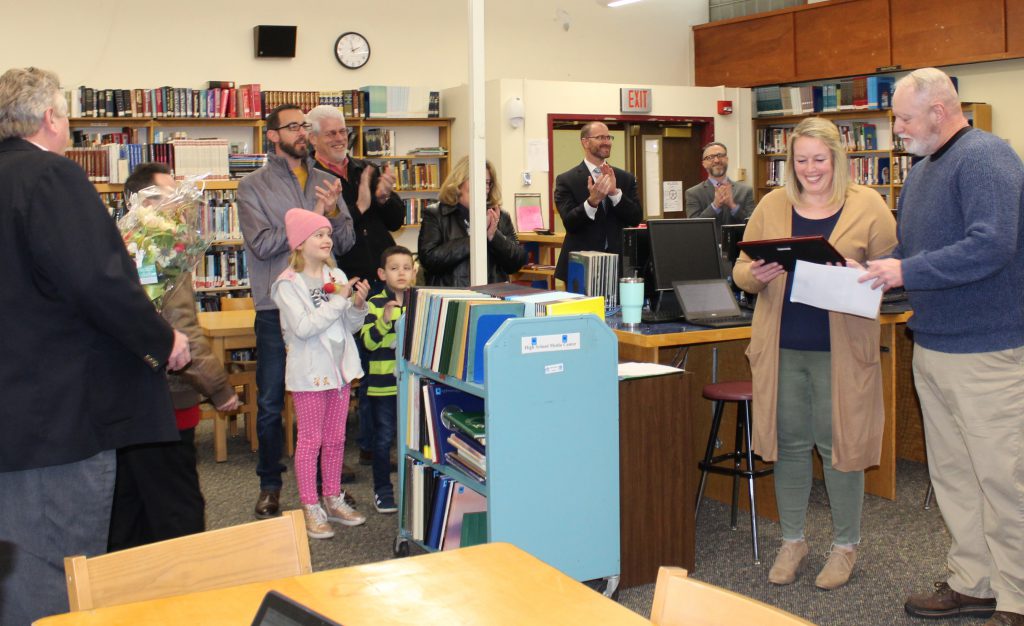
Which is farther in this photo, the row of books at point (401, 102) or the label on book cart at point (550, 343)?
the row of books at point (401, 102)

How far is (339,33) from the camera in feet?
31.1

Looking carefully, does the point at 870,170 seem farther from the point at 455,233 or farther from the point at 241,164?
the point at 455,233

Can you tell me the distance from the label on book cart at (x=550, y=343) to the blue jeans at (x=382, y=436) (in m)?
1.53

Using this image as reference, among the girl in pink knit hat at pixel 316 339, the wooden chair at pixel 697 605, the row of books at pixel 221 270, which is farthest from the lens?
the row of books at pixel 221 270

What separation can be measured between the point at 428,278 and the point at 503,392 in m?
2.52

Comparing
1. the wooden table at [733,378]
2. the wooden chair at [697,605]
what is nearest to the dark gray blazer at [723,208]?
the wooden table at [733,378]

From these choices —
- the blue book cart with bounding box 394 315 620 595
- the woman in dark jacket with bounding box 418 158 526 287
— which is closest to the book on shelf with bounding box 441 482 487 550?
the blue book cart with bounding box 394 315 620 595

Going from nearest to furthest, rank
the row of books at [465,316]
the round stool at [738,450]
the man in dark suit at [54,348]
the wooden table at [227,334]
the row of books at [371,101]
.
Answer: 1. the man in dark suit at [54,348]
2. the row of books at [465,316]
3. the round stool at [738,450]
4. the wooden table at [227,334]
5. the row of books at [371,101]

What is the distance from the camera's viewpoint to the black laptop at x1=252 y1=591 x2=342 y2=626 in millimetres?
1171

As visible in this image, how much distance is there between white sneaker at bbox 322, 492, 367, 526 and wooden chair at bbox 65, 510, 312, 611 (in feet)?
8.54

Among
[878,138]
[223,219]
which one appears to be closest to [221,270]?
[223,219]

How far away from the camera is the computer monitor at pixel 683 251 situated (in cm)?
454

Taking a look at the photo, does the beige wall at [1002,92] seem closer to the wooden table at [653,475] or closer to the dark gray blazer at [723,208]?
the dark gray blazer at [723,208]

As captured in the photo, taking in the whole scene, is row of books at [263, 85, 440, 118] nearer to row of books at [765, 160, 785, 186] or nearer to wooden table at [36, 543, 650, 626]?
row of books at [765, 160, 785, 186]
